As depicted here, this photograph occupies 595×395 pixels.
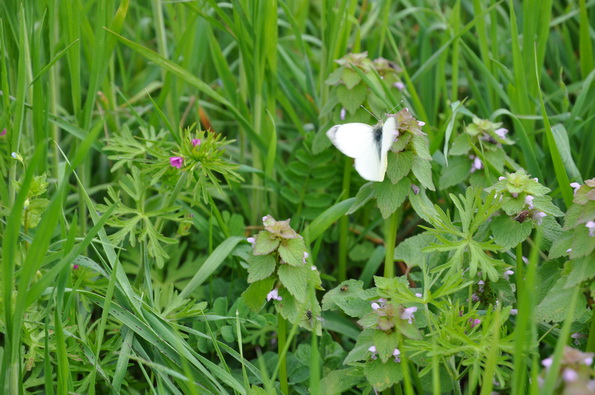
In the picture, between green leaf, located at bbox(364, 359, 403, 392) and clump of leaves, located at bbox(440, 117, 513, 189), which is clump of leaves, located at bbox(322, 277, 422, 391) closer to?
green leaf, located at bbox(364, 359, 403, 392)

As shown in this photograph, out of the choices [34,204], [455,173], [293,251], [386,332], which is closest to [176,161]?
[34,204]

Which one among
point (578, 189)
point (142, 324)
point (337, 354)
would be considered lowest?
point (337, 354)

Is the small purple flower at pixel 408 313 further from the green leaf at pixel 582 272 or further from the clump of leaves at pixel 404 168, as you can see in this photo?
→ the green leaf at pixel 582 272

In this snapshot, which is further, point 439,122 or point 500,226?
point 439,122

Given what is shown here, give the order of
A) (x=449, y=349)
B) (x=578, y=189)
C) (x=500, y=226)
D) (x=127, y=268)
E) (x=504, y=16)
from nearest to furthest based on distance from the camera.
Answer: (x=449, y=349) < (x=578, y=189) < (x=500, y=226) < (x=127, y=268) < (x=504, y=16)

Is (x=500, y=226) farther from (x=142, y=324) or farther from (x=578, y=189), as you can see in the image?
(x=142, y=324)

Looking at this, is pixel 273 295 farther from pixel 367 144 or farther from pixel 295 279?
pixel 367 144

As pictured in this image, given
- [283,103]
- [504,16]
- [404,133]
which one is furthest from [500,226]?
[504,16]
